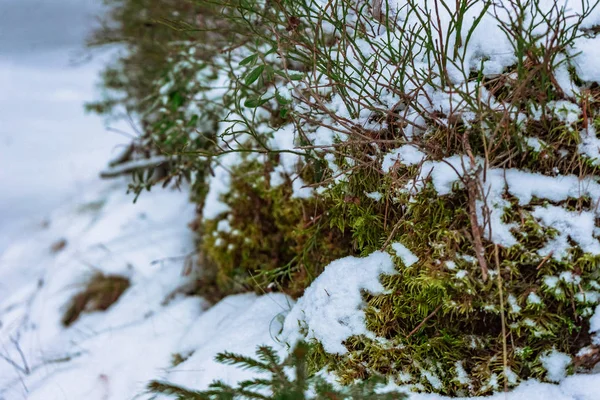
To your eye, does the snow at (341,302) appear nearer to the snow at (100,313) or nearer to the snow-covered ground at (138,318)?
the snow-covered ground at (138,318)

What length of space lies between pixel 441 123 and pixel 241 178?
130 cm

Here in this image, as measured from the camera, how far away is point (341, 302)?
156 cm

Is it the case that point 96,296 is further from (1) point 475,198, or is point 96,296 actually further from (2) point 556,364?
(2) point 556,364

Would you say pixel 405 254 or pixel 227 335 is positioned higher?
pixel 405 254

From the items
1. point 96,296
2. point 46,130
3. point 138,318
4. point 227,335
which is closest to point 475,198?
point 227,335

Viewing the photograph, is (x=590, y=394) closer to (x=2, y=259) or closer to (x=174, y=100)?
(x=174, y=100)

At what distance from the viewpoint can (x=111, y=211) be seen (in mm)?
4277

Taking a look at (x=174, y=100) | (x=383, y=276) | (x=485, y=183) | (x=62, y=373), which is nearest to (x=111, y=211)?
(x=174, y=100)

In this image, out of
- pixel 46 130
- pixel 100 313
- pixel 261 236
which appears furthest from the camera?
pixel 46 130

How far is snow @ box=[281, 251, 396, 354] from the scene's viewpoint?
153cm

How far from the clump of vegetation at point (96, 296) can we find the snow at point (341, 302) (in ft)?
6.33

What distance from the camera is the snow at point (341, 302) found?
1.53 meters

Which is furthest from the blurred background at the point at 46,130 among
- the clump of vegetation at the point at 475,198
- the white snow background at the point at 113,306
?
the clump of vegetation at the point at 475,198

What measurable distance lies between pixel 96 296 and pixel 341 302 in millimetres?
2303
